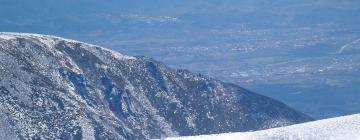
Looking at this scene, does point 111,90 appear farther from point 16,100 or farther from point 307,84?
point 307,84

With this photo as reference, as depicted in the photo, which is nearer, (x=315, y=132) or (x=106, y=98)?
(x=315, y=132)

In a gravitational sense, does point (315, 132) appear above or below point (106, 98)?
below

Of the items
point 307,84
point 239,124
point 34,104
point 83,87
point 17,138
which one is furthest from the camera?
point 307,84

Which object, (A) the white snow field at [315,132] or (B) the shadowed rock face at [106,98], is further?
(B) the shadowed rock face at [106,98]

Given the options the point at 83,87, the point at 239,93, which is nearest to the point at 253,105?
the point at 239,93

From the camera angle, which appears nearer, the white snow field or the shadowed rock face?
the white snow field
